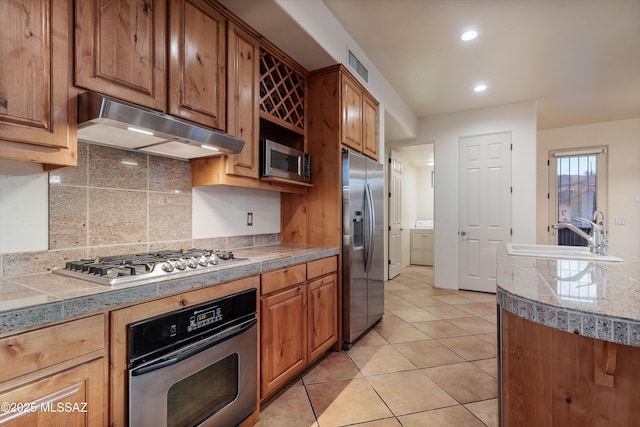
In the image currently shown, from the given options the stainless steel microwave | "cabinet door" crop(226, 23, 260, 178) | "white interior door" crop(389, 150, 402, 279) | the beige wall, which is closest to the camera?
"cabinet door" crop(226, 23, 260, 178)

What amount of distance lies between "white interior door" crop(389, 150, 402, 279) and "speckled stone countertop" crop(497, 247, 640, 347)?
3883 mm

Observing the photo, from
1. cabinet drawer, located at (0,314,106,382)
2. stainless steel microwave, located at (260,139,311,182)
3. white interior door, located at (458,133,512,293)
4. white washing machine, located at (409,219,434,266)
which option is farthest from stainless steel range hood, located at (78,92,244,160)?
white washing machine, located at (409,219,434,266)

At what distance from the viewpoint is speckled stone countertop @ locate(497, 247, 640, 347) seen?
31.3 inches

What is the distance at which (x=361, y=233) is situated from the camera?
110 inches

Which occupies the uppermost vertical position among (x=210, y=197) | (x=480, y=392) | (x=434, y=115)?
(x=434, y=115)

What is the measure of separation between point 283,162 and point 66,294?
159 centimetres

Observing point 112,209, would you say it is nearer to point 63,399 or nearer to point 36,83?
point 36,83

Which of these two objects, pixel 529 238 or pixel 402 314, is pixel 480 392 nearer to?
pixel 402 314

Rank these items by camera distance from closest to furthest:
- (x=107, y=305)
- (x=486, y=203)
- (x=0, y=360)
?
(x=0, y=360) < (x=107, y=305) < (x=486, y=203)

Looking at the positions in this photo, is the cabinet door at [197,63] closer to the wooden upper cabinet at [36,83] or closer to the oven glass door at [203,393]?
the wooden upper cabinet at [36,83]

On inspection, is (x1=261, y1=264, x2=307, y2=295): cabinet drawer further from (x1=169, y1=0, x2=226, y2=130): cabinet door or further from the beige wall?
the beige wall

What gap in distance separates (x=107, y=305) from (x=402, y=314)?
318 centimetres

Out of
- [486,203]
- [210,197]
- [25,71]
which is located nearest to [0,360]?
[25,71]

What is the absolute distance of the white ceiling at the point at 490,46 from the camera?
2.33m
